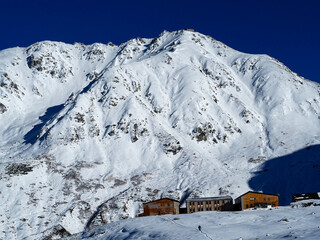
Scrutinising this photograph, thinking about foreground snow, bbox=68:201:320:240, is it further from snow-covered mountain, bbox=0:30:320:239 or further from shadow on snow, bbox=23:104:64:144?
shadow on snow, bbox=23:104:64:144

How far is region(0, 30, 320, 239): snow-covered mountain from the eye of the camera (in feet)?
319

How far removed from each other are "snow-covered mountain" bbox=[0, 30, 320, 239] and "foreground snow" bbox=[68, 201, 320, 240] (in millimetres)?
38275

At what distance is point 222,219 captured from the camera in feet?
162

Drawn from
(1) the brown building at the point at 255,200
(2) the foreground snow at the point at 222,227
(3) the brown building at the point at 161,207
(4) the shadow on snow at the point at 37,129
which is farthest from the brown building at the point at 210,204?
(4) the shadow on snow at the point at 37,129

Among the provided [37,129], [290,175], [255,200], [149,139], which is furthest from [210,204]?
[37,129]

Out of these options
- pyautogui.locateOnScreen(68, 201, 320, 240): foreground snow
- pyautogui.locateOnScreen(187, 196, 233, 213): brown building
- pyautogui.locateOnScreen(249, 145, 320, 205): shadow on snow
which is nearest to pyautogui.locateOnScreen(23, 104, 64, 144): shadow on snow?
pyautogui.locateOnScreen(187, 196, 233, 213): brown building

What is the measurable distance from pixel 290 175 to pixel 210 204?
3748cm

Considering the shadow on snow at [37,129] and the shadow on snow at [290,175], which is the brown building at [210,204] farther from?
the shadow on snow at [37,129]

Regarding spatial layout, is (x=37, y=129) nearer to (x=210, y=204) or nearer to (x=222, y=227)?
(x=210, y=204)

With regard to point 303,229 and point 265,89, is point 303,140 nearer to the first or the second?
point 265,89

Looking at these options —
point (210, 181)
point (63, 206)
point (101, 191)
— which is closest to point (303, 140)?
point (210, 181)

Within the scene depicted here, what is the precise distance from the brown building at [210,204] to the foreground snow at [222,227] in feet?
93.2

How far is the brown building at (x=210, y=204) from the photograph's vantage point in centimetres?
8181

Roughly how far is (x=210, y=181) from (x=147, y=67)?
273 ft
